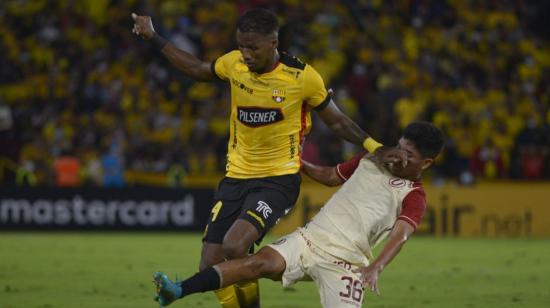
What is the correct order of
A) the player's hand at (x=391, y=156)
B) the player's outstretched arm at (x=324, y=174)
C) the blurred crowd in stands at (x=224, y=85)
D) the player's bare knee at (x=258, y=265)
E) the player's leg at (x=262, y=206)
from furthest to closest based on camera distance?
the blurred crowd in stands at (x=224, y=85)
the player's outstretched arm at (x=324, y=174)
the player's leg at (x=262, y=206)
the player's hand at (x=391, y=156)
the player's bare knee at (x=258, y=265)

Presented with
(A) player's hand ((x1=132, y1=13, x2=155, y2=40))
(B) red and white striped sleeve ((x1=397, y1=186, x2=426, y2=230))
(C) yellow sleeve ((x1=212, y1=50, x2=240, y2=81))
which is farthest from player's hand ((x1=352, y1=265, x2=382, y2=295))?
(A) player's hand ((x1=132, y1=13, x2=155, y2=40))

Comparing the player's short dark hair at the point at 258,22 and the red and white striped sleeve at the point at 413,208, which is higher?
the player's short dark hair at the point at 258,22

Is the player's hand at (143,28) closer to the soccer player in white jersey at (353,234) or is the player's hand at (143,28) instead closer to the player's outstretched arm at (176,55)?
the player's outstretched arm at (176,55)

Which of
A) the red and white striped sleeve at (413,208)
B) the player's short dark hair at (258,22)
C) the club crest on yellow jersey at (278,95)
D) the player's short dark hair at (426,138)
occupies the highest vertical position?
the player's short dark hair at (258,22)

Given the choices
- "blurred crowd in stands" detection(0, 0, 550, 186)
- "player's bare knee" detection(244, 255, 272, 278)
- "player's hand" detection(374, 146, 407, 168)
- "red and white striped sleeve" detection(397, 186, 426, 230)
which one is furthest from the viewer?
"blurred crowd in stands" detection(0, 0, 550, 186)

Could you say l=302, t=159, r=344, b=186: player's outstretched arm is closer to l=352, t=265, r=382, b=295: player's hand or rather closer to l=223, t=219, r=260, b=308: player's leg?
l=223, t=219, r=260, b=308: player's leg

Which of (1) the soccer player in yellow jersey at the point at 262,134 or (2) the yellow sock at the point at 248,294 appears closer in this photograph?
(1) the soccer player in yellow jersey at the point at 262,134

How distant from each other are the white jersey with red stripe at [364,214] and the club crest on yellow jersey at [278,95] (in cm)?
85

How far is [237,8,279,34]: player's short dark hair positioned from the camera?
842 cm

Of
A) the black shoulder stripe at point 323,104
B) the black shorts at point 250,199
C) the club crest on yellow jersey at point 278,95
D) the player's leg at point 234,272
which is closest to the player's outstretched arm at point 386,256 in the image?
the player's leg at point 234,272

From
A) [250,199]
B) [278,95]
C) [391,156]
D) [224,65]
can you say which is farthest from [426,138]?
[224,65]

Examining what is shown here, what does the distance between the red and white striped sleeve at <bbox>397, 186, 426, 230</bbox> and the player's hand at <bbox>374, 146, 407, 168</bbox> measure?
23 centimetres

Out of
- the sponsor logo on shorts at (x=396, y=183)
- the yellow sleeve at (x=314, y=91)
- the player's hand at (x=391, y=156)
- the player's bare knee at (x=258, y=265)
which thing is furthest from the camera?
the yellow sleeve at (x=314, y=91)

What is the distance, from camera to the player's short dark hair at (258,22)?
27.6 feet
